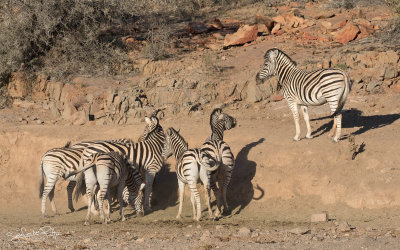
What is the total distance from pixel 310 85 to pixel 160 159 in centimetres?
373

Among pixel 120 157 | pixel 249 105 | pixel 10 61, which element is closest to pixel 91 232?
pixel 120 157

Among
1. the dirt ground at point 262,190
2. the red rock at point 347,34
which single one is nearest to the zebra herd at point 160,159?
the dirt ground at point 262,190

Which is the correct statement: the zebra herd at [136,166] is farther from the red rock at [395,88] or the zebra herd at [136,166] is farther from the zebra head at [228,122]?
the red rock at [395,88]

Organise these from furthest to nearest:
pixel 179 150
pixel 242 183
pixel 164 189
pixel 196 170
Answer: pixel 164 189 → pixel 242 183 → pixel 179 150 → pixel 196 170

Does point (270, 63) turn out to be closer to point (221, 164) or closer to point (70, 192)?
point (221, 164)

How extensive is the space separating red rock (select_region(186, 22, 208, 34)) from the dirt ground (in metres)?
6.46

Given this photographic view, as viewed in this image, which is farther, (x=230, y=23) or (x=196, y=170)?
(x=230, y=23)

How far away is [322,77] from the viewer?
14.6 metres

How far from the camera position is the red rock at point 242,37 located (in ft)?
73.2

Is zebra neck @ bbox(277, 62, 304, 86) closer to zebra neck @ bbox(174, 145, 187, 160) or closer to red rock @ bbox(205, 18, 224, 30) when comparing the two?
zebra neck @ bbox(174, 145, 187, 160)

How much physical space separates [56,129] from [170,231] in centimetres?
693

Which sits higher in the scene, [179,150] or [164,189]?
[179,150]

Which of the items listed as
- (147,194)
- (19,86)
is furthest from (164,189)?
(19,86)

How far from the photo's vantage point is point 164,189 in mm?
15430
